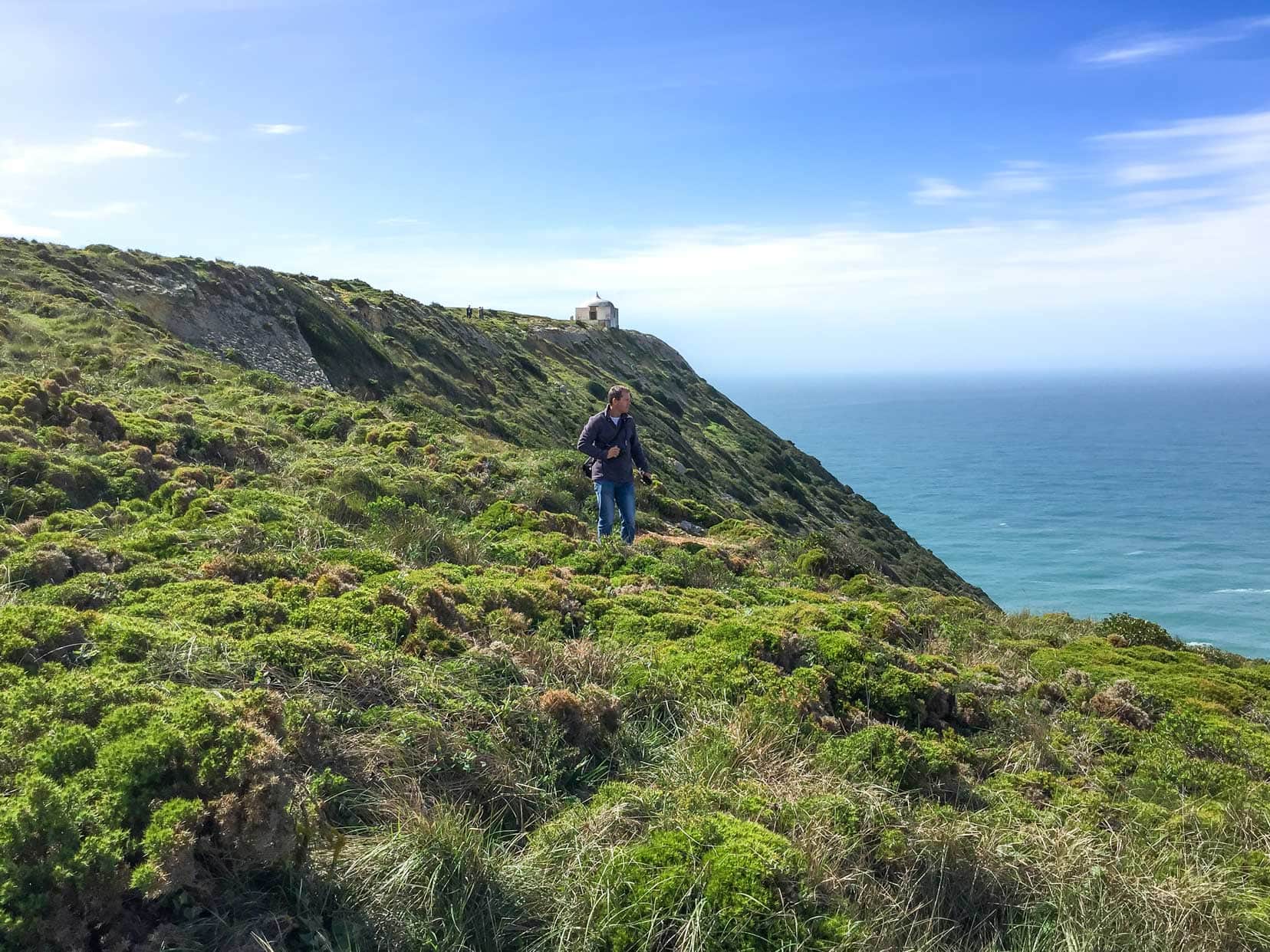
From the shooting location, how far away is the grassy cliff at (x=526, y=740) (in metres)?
3.18

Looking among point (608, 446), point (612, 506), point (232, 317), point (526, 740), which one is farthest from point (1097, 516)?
point (526, 740)

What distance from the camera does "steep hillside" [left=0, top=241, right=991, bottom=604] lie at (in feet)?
74.0

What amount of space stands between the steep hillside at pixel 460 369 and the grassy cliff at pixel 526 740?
569 centimetres

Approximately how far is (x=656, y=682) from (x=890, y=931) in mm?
2201

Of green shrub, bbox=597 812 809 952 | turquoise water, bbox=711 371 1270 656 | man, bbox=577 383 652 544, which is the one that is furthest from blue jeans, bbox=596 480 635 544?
turquoise water, bbox=711 371 1270 656

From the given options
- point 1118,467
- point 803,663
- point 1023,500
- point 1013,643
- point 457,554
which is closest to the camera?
point 803,663

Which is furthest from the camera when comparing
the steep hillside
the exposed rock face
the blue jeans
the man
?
the exposed rock face

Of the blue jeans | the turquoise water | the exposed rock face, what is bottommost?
the turquoise water

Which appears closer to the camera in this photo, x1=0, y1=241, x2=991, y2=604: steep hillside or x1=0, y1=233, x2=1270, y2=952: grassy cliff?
x1=0, y1=233, x2=1270, y2=952: grassy cliff

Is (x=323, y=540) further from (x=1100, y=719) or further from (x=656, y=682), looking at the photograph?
(x=1100, y=719)

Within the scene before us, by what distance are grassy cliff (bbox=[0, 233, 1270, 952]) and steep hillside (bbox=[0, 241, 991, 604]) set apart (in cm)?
569

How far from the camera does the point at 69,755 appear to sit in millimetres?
3242

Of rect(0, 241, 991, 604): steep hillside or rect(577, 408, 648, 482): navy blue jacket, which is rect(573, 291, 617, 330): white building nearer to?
rect(0, 241, 991, 604): steep hillside

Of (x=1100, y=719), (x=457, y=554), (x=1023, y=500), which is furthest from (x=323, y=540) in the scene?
(x=1023, y=500)
